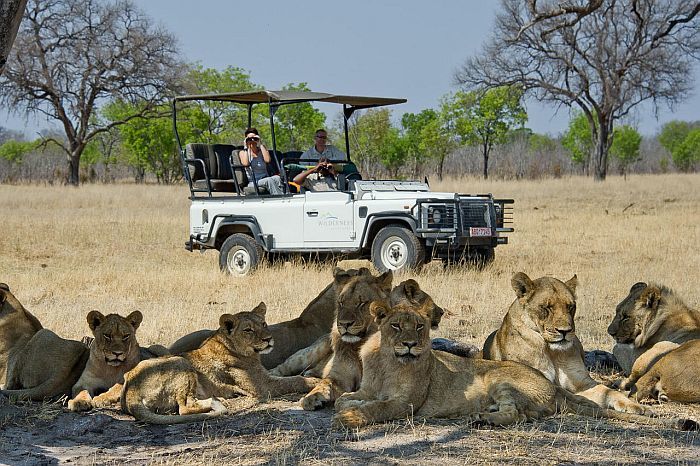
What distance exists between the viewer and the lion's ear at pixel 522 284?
20.1 ft

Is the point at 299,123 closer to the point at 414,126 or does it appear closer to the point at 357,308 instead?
the point at 414,126

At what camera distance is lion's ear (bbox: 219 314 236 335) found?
252 inches

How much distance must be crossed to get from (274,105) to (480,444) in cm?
854

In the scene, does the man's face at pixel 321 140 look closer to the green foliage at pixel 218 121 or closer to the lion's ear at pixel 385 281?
the lion's ear at pixel 385 281

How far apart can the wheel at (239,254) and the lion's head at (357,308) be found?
7.05 m

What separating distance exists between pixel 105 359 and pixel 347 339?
1.45 metres

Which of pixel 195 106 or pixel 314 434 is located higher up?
pixel 195 106

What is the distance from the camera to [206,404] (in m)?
5.95

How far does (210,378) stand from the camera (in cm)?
631

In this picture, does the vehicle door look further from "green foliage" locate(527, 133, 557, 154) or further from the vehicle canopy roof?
"green foliage" locate(527, 133, 557, 154)

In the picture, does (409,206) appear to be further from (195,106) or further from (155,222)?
(195,106)

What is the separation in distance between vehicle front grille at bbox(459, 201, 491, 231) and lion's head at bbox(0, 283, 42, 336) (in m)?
7.07

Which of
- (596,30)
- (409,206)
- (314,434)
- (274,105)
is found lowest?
(314,434)

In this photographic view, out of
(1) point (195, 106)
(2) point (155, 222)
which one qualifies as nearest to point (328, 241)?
(2) point (155, 222)
